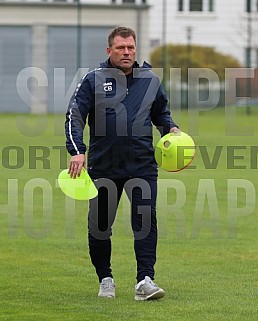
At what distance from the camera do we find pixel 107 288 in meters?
8.10

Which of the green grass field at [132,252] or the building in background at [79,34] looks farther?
the building in background at [79,34]

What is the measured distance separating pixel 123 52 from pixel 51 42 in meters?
33.7

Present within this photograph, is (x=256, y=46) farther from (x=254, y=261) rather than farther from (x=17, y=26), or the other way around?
(x=254, y=261)

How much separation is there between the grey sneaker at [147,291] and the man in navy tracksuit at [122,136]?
0.01m

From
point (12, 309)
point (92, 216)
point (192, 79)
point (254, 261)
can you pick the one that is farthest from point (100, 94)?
point (192, 79)

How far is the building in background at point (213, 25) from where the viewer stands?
3959 cm

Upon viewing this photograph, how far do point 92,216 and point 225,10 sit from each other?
36.0 m

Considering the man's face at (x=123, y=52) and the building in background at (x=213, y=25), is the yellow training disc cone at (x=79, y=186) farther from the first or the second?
the building in background at (x=213, y=25)

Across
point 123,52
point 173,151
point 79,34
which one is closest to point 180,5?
point 79,34

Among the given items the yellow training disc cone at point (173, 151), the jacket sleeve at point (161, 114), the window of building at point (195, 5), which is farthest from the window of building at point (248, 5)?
the yellow training disc cone at point (173, 151)

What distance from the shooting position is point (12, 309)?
25.0 ft

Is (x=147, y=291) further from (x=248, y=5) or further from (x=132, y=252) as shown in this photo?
(x=248, y=5)

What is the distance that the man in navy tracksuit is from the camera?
8.00m

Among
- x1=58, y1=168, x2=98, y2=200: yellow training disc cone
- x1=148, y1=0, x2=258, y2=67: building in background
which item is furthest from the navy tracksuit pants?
x1=148, y1=0, x2=258, y2=67: building in background
